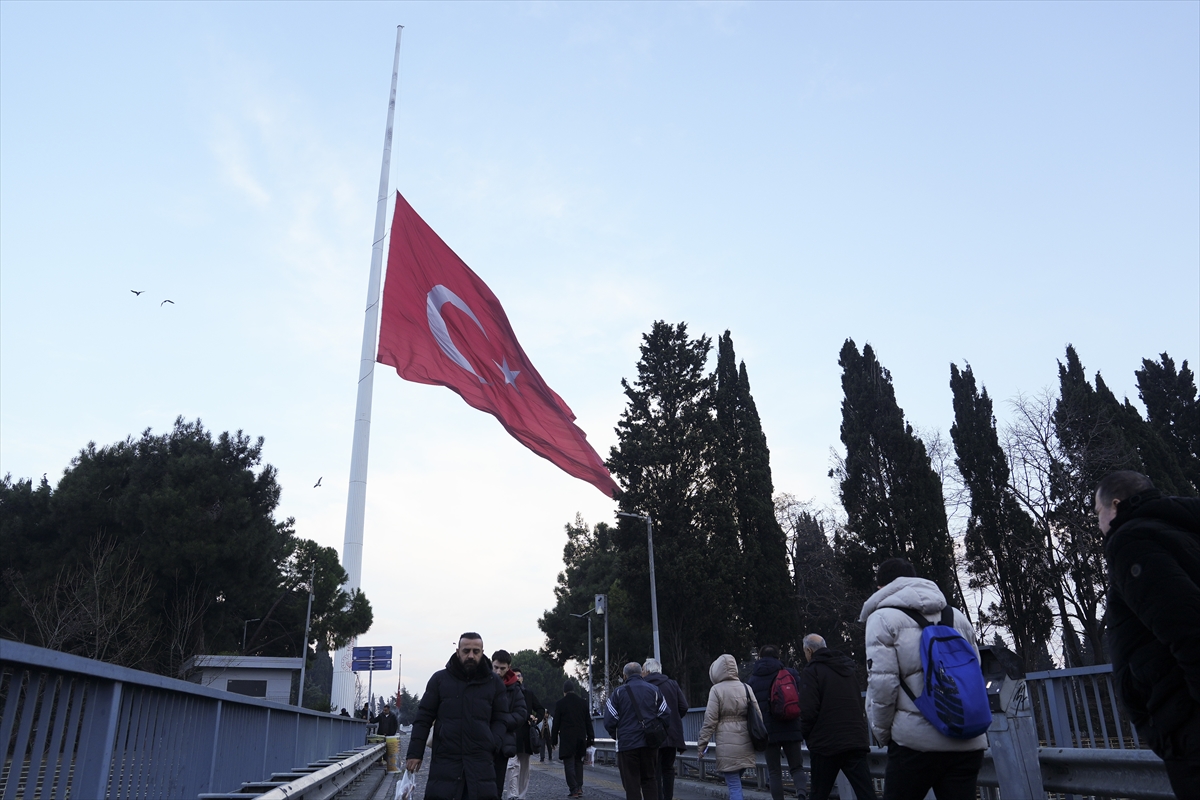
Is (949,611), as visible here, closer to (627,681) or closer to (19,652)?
(19,652)

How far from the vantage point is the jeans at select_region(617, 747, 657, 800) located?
890 centimetres

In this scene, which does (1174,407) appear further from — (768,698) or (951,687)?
(951,687)

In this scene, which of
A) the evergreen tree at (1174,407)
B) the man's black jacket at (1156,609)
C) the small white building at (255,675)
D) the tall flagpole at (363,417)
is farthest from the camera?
the evergreen tree at (1174,407)

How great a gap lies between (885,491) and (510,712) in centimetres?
3804

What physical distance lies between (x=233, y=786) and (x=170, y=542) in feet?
104

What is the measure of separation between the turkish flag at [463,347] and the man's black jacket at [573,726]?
128 inches

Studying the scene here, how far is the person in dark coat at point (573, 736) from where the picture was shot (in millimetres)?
13469

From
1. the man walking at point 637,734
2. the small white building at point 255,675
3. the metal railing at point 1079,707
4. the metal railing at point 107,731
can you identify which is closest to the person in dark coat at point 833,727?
the metal railing at point 1079,707

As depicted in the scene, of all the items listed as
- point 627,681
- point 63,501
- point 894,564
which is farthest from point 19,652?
point 63,501

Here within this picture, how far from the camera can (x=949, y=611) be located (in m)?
4.82

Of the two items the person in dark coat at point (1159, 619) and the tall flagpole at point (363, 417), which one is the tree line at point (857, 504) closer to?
the tall flagpole at point (363, 417)

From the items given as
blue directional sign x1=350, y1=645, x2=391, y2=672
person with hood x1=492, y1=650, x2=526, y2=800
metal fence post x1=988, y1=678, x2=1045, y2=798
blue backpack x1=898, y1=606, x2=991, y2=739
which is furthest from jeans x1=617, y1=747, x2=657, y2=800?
blue directional sign x1=350, y1=645, x2=391, y2=672

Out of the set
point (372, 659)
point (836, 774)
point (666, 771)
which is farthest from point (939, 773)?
point (372, 659)

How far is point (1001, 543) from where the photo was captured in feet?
130
